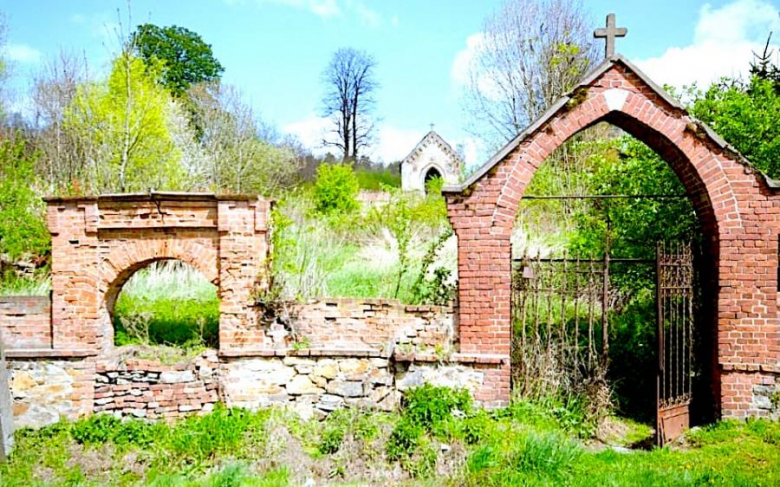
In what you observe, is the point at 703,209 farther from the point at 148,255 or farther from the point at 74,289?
the point at 74,289

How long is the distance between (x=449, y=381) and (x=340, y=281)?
12.8 feet

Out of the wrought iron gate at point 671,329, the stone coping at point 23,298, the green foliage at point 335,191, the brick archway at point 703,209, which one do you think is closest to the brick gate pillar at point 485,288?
the brick archway at point 703,209

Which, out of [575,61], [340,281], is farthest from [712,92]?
[575,61]

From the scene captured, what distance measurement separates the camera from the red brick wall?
7652 mm

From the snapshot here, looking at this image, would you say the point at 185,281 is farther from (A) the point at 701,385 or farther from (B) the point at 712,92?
(B) the point at 712,92

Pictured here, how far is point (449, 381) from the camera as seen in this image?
24.7 ft

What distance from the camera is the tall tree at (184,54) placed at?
3300cm

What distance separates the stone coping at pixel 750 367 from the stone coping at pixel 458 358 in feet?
9.23

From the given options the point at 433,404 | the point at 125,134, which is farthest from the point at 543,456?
the point at 125,134

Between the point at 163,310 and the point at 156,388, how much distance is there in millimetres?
2160

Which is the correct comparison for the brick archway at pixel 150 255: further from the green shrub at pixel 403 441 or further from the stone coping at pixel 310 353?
the green shrub at pixel 403 441

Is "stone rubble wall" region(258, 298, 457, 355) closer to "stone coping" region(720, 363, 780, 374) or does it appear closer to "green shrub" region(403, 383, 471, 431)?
"green shrub" region(403, 383, 471, 431)

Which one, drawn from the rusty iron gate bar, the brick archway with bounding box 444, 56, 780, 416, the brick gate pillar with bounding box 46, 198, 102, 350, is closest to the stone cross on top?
the brick archway with bounding box 444, 56, 780, 416

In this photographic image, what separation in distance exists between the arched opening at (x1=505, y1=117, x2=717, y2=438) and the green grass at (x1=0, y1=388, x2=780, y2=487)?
30.8 inches
